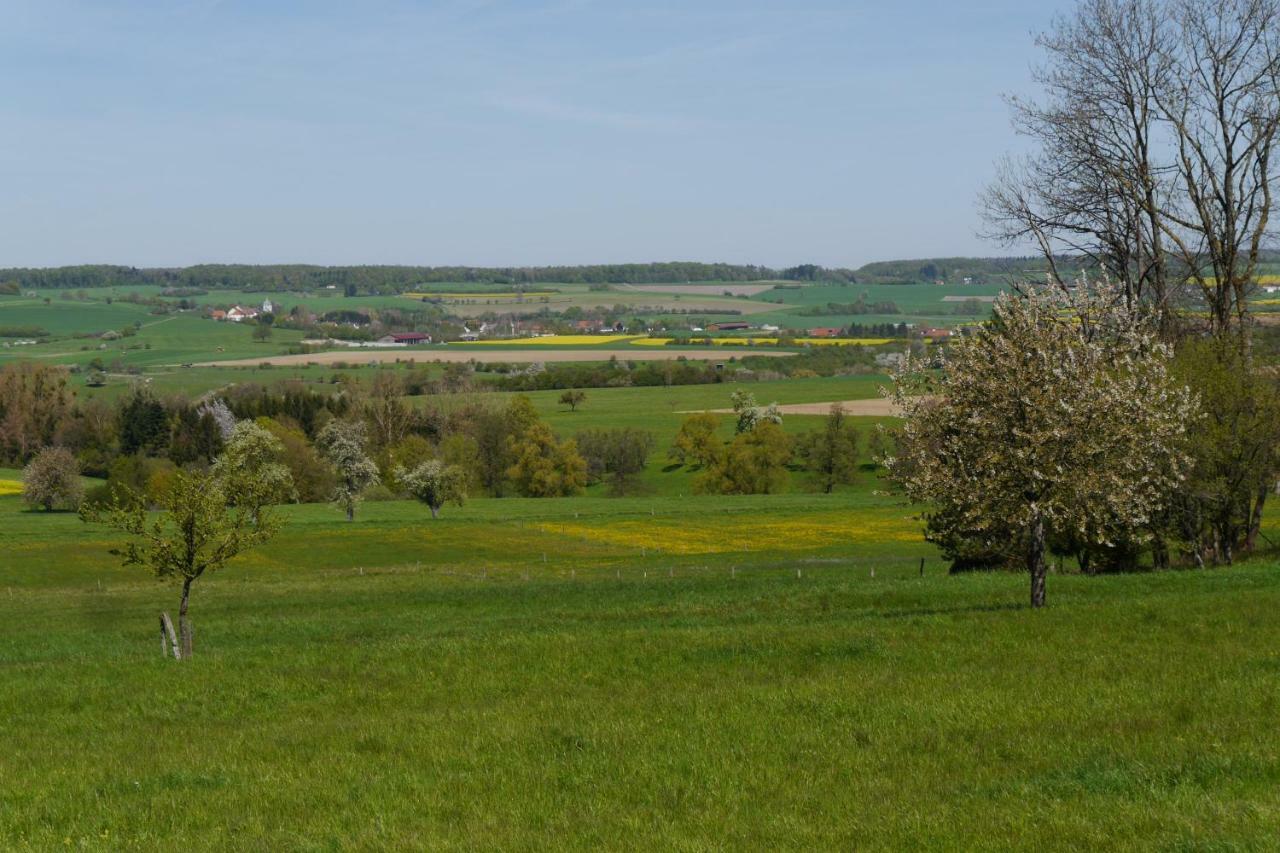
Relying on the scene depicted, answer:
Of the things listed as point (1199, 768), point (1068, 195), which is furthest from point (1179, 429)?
point (1199, 768)

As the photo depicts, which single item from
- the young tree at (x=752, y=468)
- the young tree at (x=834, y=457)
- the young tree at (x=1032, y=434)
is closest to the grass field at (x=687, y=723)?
the young tree at (x=1032, y=434)

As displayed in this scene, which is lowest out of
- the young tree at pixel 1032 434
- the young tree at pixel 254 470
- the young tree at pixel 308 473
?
the young tree at pixel 308 473

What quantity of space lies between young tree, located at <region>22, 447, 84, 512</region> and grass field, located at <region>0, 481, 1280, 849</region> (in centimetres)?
6778

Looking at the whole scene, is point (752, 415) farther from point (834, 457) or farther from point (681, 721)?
point (681, 721)

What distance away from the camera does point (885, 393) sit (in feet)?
93.7

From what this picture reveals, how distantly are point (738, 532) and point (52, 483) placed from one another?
58921 millimetres

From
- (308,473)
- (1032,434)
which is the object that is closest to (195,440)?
(308,473)

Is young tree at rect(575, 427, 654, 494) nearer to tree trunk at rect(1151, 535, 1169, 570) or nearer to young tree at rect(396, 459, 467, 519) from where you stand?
young tree at rect(396, 459, 467, 519)

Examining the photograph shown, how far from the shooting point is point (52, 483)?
100m

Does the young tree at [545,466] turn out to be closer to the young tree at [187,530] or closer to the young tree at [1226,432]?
the young tree at [1226,432]

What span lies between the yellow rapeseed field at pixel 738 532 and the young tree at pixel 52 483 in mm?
44957

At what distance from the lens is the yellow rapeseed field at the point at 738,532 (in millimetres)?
70125

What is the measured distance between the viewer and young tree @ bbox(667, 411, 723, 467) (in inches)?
4931

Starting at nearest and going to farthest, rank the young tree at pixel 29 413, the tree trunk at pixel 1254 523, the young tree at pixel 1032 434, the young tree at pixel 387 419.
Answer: the young tree at pixel 1032 434 → the tree trunk at pixel 1254 523 → the young tree at pixel 387 419 → the young tree at pixel 29 413
